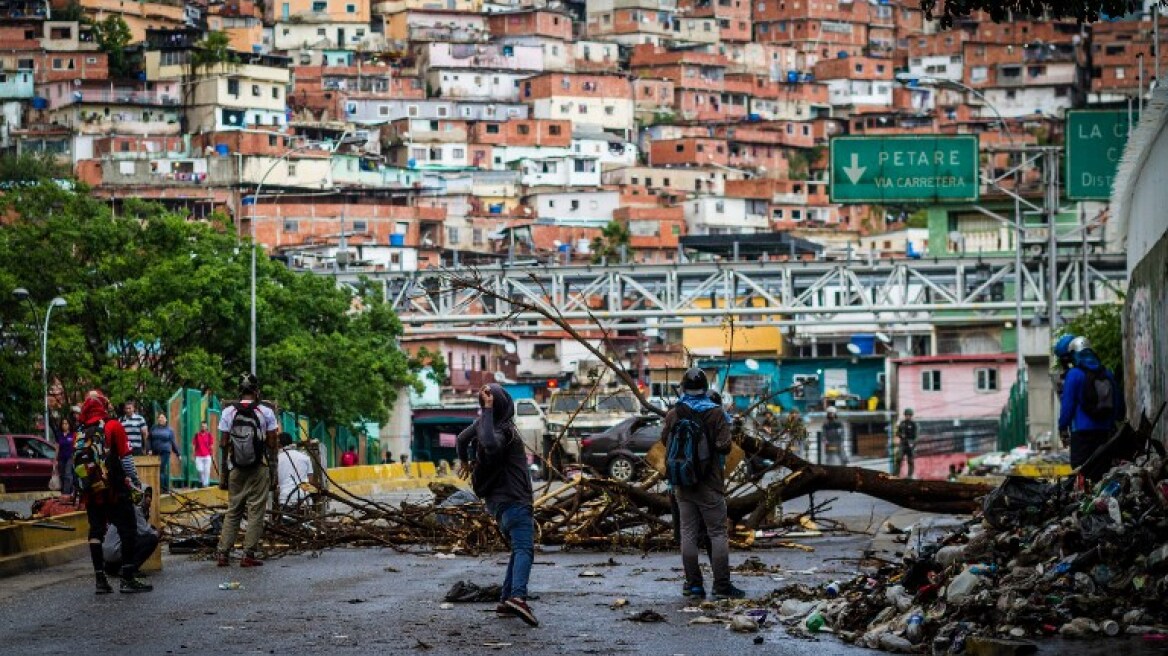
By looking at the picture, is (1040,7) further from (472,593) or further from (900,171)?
(900,171)

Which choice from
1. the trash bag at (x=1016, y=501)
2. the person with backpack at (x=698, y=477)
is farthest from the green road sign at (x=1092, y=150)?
the person with backpack at (x=698, y=477)

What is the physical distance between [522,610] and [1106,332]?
83.6ft

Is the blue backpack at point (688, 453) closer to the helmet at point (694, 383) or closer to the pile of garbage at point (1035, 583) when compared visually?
the helmet at point (694, 383)

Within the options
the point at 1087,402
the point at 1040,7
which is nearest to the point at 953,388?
the point at 1087,402

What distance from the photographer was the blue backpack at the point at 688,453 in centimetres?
1670

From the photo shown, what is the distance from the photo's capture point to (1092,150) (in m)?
49.7

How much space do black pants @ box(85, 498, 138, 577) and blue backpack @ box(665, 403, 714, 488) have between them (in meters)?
Answer: 4.49

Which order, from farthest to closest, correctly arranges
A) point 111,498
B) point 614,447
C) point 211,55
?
1. point 211,55
2. point 614,447
3. point 111,498

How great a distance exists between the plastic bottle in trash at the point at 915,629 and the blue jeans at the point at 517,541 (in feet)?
9.42

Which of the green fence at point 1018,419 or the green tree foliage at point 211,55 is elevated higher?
the green tree foliage at point 211,55

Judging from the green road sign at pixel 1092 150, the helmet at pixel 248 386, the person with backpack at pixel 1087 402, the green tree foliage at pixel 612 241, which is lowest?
the person with backpack at pixel 1087 402

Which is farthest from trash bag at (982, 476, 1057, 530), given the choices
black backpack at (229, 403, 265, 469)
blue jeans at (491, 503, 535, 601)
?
black backpack at (229, 403, 265, 469)

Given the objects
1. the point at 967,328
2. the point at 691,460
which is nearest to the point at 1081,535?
the point at 691,460

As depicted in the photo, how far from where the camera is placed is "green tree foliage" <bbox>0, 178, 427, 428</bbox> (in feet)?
193
